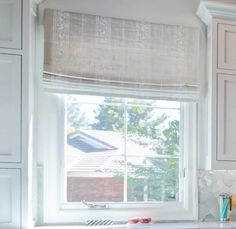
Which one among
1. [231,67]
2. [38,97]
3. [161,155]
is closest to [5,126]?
[38,97]

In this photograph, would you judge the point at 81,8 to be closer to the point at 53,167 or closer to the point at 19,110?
the point at 19,110

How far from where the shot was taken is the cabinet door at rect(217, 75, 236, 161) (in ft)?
8.83

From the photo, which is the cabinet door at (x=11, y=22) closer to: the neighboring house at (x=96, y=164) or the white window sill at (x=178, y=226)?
the neighboring house at (x=96, y=164)

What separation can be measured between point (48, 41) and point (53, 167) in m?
0.83

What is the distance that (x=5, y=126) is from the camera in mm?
2221

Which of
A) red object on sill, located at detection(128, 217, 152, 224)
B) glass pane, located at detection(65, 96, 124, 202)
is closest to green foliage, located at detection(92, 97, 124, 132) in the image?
glass pane, located at detection(65, 96, 124, 202)

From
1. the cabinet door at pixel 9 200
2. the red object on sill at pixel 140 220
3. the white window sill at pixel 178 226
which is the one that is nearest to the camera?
the cabinet door at pixel 9 200

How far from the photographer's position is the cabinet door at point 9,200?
2.17 meters

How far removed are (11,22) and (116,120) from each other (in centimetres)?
98

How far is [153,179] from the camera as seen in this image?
9.28ft

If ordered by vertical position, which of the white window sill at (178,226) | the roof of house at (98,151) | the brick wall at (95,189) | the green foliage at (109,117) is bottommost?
the white window sill at (178,226)

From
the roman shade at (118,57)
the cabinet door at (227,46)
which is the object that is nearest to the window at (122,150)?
the roman shade at (118,57)

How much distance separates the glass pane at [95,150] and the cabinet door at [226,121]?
0.68 m

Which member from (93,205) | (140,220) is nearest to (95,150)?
(93,205)
